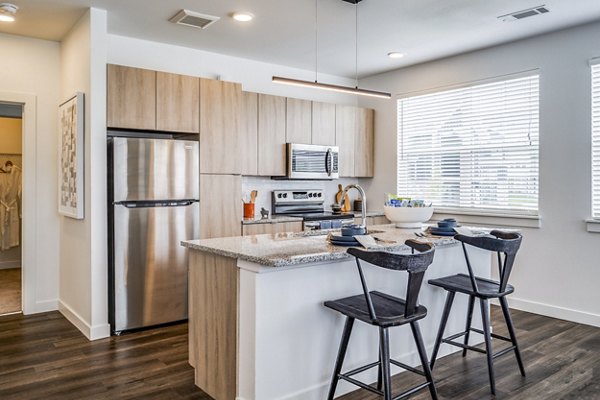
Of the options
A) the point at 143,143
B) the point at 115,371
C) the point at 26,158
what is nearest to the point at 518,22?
the point at 143,143

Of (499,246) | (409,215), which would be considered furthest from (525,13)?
(499,246)

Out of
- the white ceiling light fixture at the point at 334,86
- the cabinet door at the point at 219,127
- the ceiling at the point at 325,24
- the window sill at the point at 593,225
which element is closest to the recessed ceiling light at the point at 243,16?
the ceiling at the point at 325,24

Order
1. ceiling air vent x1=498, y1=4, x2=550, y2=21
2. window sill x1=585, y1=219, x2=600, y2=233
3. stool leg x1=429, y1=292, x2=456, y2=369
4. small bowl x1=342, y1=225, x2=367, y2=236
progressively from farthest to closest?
window sill x1=585, y1=219, x2=600, y2=233 < ceiling air vent x1=498, y1=4, x2=550, y2=21 < stool leg x1=429, y1=292, x2=456, y2=369 < small bowl x1=342, y1=225, x2=367, y2=236

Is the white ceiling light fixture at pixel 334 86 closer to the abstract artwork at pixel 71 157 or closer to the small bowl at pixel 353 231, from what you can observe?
the small bowl at pixel 353 231

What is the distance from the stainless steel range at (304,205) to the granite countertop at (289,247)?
192 cm

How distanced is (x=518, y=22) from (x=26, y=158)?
4710 millimetres

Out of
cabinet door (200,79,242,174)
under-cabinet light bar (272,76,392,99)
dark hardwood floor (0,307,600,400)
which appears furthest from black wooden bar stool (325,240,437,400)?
cabinet door (200,79,242,174)

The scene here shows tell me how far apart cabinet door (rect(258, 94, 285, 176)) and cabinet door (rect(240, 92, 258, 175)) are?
51 millimetres

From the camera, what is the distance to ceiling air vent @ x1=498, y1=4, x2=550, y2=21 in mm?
3762

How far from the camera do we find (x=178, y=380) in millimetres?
2961

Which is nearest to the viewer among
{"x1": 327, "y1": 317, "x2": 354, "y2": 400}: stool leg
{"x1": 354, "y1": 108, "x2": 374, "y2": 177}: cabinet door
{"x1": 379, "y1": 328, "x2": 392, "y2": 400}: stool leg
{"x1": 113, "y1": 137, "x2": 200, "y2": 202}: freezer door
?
{"x1": 379, "y1": 328, "x2": 392, "y2": 400}: stool leg

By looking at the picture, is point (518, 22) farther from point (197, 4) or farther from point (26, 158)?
point (26, 158)

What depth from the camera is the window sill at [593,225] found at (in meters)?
4.10

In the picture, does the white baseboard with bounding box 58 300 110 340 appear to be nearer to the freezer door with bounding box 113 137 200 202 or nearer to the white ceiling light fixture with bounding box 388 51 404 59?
the freezer door with bounding box 113 137 200 202
